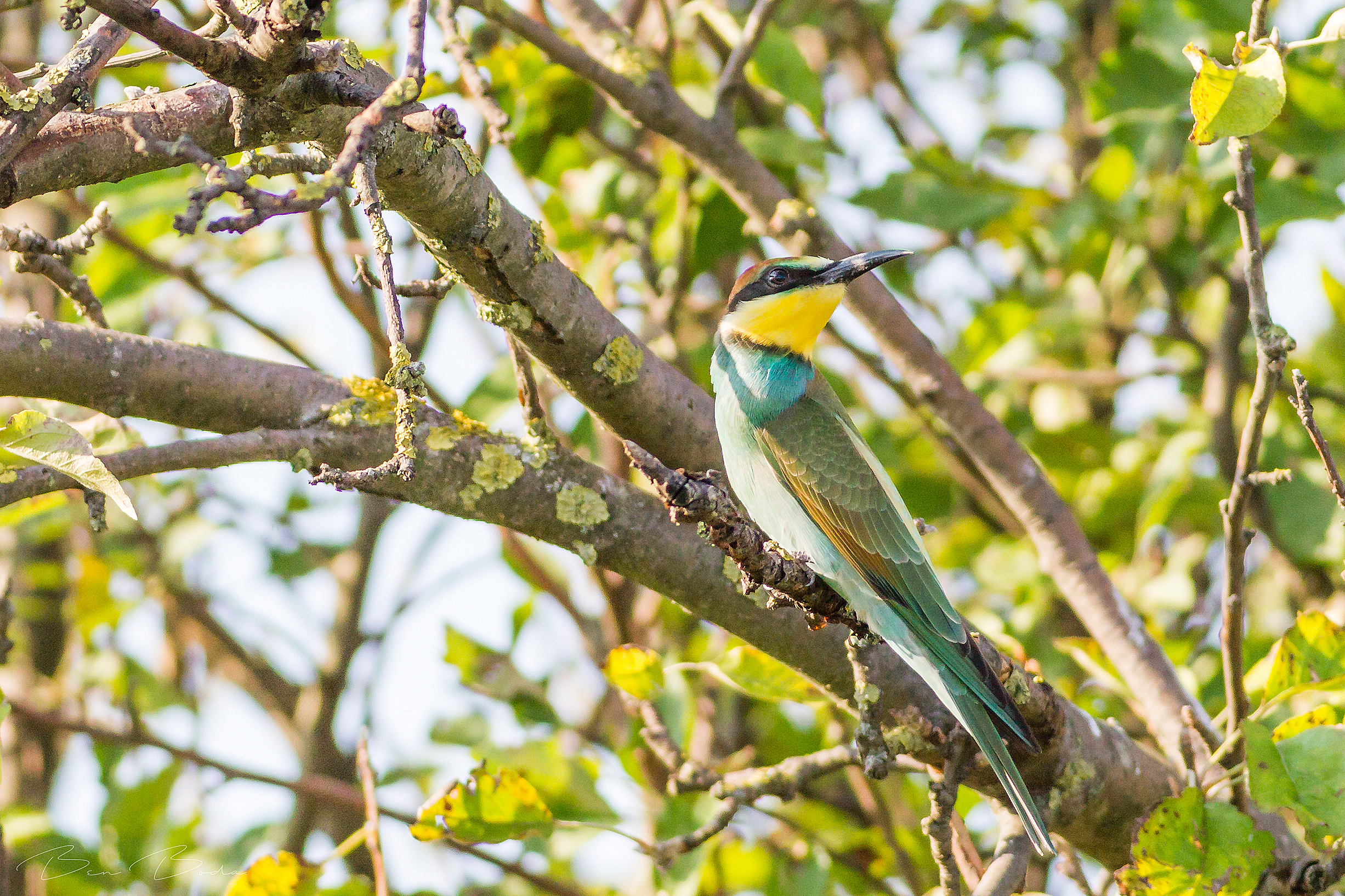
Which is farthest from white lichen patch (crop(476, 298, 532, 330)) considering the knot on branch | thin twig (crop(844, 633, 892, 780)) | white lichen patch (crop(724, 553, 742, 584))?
thin twig (crop(844, 633, 892, 780))

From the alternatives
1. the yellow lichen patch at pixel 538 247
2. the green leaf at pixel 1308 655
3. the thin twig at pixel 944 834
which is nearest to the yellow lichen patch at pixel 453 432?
the yellow lichen patch at pixel 538 247

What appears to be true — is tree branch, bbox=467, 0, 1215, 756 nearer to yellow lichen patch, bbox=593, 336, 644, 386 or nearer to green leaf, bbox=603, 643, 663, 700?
yellow lichen patch, bbox=593, 336, 644, 386

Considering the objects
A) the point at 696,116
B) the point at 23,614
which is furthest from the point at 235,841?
the point at 696,116

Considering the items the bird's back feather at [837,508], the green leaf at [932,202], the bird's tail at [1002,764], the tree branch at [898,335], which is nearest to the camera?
the bird's tail at [1002,764]

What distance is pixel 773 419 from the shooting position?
281cm

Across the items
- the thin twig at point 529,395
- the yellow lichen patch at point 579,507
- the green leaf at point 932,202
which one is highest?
the green leaf at point 932,202

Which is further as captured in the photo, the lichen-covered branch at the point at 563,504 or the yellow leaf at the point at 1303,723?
the yellow leaf at the point at 1303,723

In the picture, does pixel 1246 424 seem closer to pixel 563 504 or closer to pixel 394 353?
pixel 563 504

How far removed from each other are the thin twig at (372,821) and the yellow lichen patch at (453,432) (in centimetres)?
71

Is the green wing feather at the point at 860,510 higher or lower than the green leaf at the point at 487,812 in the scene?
higher

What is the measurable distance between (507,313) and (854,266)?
1051 mm

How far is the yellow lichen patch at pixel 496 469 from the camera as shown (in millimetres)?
2000

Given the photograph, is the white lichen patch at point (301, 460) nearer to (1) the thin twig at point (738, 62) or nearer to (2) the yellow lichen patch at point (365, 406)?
(2) the yellow lichen patch at point (365, 406)

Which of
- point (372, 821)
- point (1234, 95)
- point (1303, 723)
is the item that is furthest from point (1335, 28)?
point (372, 821)
